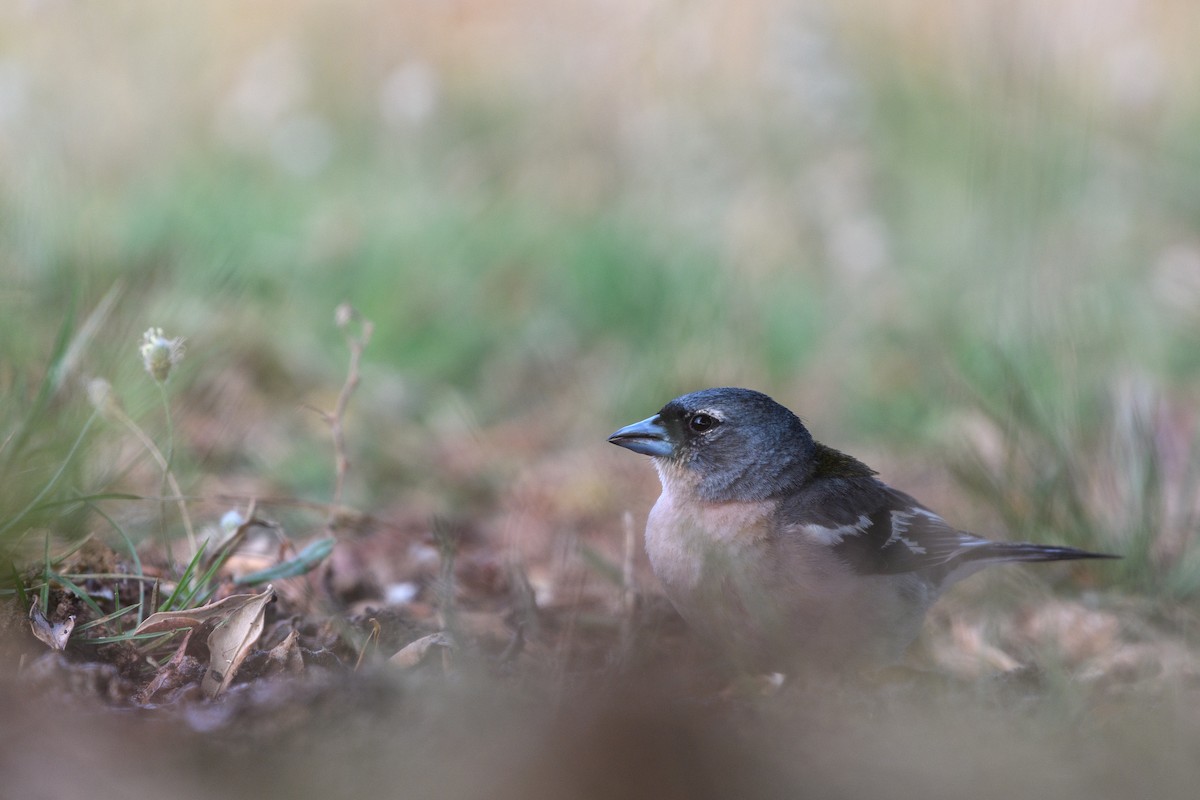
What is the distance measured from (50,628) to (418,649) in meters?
0.76

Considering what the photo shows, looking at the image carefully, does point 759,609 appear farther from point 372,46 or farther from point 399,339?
point 372,46

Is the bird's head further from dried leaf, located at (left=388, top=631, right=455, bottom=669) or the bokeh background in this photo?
dried leaf, located at (left=388, top=631, right=455, bottom=669)

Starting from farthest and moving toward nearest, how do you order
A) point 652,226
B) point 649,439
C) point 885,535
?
point 652,226
point 649,439
point 885,535

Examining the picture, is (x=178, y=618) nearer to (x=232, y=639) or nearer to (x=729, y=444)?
(x=232, y=639)

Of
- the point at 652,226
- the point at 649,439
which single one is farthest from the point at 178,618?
the point at 652,226

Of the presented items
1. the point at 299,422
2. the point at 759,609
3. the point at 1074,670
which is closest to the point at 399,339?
the point at 299,422

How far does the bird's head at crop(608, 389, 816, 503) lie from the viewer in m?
3.54

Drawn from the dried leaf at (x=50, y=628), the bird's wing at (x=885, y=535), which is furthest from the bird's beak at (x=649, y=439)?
the dried leaf at (x=50, y=628)

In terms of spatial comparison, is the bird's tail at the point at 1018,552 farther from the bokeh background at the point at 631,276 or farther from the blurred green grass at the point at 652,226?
the blurred green grass at the point at 652,226

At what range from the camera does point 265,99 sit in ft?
23.8

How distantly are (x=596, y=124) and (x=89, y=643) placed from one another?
5.98 metres

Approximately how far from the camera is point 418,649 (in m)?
2.68

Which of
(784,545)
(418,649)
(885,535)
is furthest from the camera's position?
(885,535)

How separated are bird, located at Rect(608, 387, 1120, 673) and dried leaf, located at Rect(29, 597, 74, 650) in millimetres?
1463
